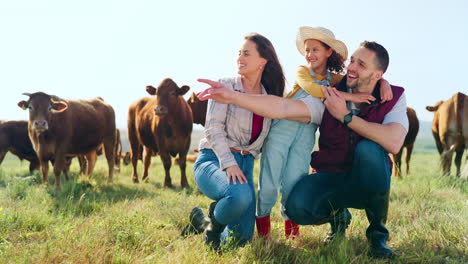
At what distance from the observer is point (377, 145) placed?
3.33m

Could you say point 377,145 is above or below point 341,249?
above

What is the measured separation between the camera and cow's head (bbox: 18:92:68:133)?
7.42m

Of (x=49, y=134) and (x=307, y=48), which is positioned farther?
(x=49, y=134)

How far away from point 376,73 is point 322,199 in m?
1.11

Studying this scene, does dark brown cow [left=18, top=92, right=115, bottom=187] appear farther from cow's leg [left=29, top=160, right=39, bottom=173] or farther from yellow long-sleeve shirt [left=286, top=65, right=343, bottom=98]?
yellow long-sleeve shirt [left=286, top=65, right=343, bottom=98]

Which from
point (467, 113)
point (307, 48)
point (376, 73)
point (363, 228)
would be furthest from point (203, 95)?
point (467, 113)

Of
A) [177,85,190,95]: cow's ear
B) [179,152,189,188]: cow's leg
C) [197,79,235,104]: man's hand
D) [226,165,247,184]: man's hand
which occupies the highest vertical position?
[197,79,235,104]: man's hand

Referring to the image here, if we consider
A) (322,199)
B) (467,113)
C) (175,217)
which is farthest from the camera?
(467,113)

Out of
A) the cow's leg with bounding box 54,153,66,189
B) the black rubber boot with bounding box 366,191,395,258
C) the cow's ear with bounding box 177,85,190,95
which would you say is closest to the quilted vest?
the black rubber boot with bounding box 366,191,395,258

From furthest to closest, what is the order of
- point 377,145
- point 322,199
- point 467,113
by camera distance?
point 467,113, point 322,199, point 377,145

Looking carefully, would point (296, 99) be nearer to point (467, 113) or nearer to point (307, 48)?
point (307, 48)

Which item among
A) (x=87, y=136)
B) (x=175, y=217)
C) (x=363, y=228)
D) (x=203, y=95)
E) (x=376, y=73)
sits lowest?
(x=87, y=136)

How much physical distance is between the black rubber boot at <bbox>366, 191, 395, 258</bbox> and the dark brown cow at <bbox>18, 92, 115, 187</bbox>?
5951mm

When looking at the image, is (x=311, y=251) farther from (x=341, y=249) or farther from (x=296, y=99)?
(x=296, y=99)
